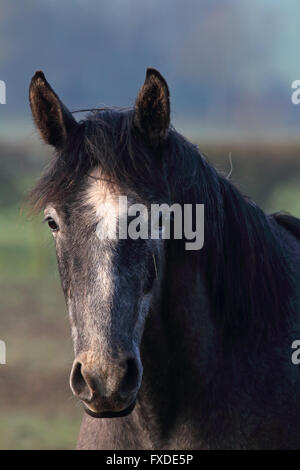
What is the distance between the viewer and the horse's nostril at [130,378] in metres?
2.62

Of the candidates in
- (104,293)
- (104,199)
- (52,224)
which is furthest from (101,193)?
(104,293)

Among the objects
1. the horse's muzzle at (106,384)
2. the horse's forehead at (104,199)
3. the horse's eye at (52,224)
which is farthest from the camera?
the horse's eye at (52,224)

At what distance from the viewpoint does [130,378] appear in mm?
2662

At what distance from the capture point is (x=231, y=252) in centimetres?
322

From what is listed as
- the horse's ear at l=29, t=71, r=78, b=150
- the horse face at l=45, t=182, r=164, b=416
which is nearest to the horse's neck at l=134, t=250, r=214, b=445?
the horse face at l=45, t=182, r=164, b=416

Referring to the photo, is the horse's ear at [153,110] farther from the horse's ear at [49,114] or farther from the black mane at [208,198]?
the horse's ear at [49,114]

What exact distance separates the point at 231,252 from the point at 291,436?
77 centimetres

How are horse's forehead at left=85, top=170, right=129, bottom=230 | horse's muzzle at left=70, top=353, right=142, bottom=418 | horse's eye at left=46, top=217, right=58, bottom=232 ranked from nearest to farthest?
1. horse's muzzle at left=70, top=353, right=142, bottom=418
2. horse's forehead at left=85, top=170, right=129, bottom=230
3. horse's eye at left=46, top=217, right=58, bottom=232

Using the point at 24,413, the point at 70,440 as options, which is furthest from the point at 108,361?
the point at 24,413

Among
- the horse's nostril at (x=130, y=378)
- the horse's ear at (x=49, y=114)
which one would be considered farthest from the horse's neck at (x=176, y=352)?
the horse's ear at (x=49, y=114)

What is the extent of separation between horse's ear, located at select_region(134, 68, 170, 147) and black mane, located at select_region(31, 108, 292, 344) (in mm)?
43

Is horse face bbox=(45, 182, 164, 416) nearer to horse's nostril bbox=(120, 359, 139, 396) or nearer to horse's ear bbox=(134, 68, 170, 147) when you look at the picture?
horse's nostril bbox=(120, 359, 139, 396)

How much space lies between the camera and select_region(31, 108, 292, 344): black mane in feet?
9.70
